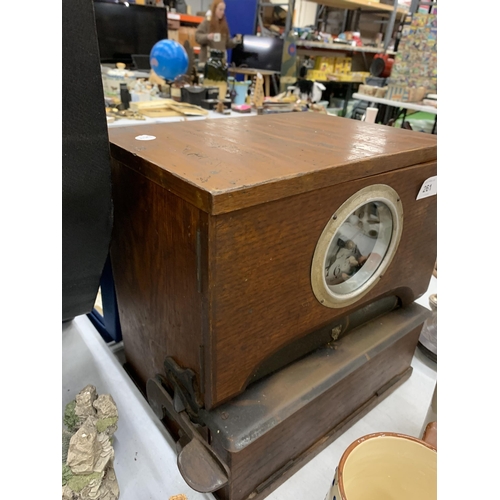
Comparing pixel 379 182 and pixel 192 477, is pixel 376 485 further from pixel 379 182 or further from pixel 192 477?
pixel 379 182

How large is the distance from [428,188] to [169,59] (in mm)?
1563

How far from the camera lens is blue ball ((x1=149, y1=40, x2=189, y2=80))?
180cm

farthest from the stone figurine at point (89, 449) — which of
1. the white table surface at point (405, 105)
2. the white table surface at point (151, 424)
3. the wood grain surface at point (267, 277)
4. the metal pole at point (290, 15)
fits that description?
the metal pole at point (290, 15)

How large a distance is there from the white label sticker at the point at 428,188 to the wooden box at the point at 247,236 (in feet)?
0.03

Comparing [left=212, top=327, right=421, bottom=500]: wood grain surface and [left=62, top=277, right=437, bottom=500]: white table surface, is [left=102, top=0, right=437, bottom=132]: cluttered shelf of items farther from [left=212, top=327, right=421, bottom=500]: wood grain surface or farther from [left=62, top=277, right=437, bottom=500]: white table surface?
[left=212, top=327, right=421, bottom=500]: wood grain surface

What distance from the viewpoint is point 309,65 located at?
12.0ft

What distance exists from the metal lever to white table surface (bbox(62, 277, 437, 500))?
0.19 feet

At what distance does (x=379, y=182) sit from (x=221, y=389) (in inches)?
14.4

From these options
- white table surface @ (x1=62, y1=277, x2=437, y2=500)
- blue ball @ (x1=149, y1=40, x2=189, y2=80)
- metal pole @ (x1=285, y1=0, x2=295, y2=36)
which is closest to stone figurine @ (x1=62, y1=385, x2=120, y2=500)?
white table surface @ (x1=62, y1=277, x2=437, y2=500)

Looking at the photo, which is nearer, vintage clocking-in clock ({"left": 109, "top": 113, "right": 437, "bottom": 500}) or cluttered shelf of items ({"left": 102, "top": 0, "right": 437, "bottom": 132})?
vintage clocking-in clock ({"left": 109, "top": 113, "right": 437, "bottom": 500})

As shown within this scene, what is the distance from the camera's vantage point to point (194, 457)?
56cm

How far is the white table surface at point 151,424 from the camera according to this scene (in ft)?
1.98

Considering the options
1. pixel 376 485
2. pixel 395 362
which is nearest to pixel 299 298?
pixel 376 485

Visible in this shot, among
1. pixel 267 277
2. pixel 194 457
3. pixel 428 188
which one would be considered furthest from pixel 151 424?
pixel 428 188
